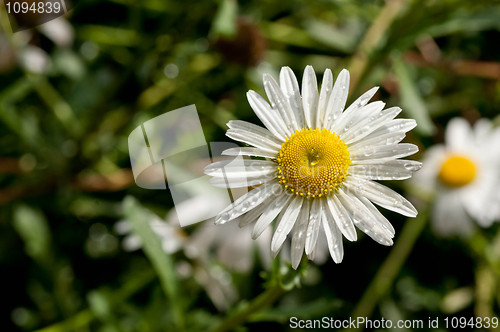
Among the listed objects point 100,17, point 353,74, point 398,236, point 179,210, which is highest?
point 100,17

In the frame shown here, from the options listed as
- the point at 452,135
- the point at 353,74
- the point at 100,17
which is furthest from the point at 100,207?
the point at 452,135

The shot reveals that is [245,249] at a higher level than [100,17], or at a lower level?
lower

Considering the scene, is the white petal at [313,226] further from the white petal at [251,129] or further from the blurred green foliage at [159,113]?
the blurred green foliage at [159,113]

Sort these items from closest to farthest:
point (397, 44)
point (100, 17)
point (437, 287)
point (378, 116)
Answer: point (378, 116), point (397, 44), point (437, 287), point (100, 17)

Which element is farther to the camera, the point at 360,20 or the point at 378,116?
the point at 360,20

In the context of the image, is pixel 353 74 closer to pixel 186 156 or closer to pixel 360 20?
pixel 360 20

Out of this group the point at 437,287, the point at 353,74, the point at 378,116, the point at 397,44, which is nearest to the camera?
the point at 378,116
